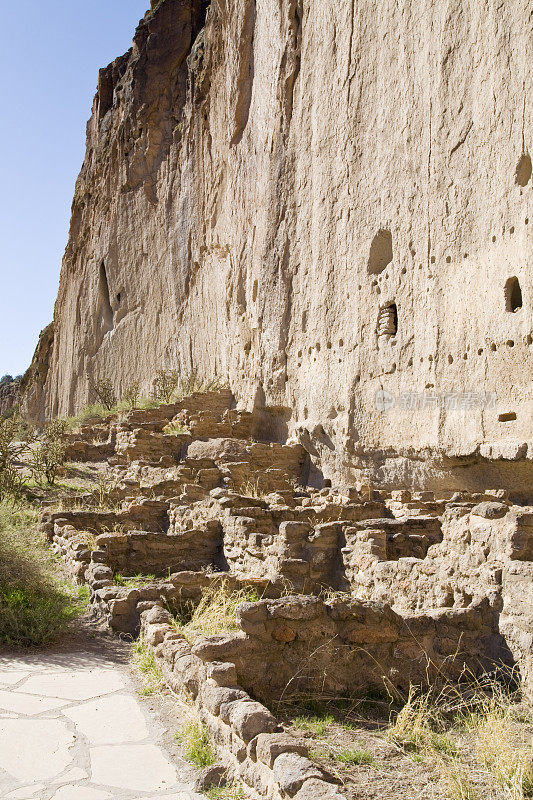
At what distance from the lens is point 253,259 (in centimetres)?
Result: 2047

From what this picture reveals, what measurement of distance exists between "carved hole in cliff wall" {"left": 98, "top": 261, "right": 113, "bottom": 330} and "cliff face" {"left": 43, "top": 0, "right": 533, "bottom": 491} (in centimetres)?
581

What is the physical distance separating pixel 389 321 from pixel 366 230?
226cm

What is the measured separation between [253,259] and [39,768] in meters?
17.5

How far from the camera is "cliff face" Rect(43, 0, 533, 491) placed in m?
11.9

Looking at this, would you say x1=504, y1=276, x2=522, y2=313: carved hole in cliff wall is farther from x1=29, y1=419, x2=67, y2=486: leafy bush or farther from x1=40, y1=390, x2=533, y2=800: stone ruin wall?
x1=29, y1=419, x2=67, y2=486: leafy bush

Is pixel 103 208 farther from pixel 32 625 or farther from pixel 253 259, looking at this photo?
pixel 32 625

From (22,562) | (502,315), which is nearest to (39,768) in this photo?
(22,562)

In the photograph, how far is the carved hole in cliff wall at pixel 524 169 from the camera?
37.5 ft

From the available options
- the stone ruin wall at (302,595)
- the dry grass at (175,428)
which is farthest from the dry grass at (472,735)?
the dry grass at (175,428)

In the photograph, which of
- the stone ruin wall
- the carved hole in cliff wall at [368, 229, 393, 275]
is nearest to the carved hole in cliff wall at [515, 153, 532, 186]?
the carved hole in cliff wall at [368, 229, 393, 275]

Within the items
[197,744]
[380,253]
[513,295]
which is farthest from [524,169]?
[197,744]

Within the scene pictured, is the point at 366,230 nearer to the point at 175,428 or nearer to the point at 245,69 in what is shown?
the point at 175,428

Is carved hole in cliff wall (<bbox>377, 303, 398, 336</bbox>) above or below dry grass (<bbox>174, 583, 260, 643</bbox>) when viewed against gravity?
above

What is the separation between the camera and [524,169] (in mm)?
11477
